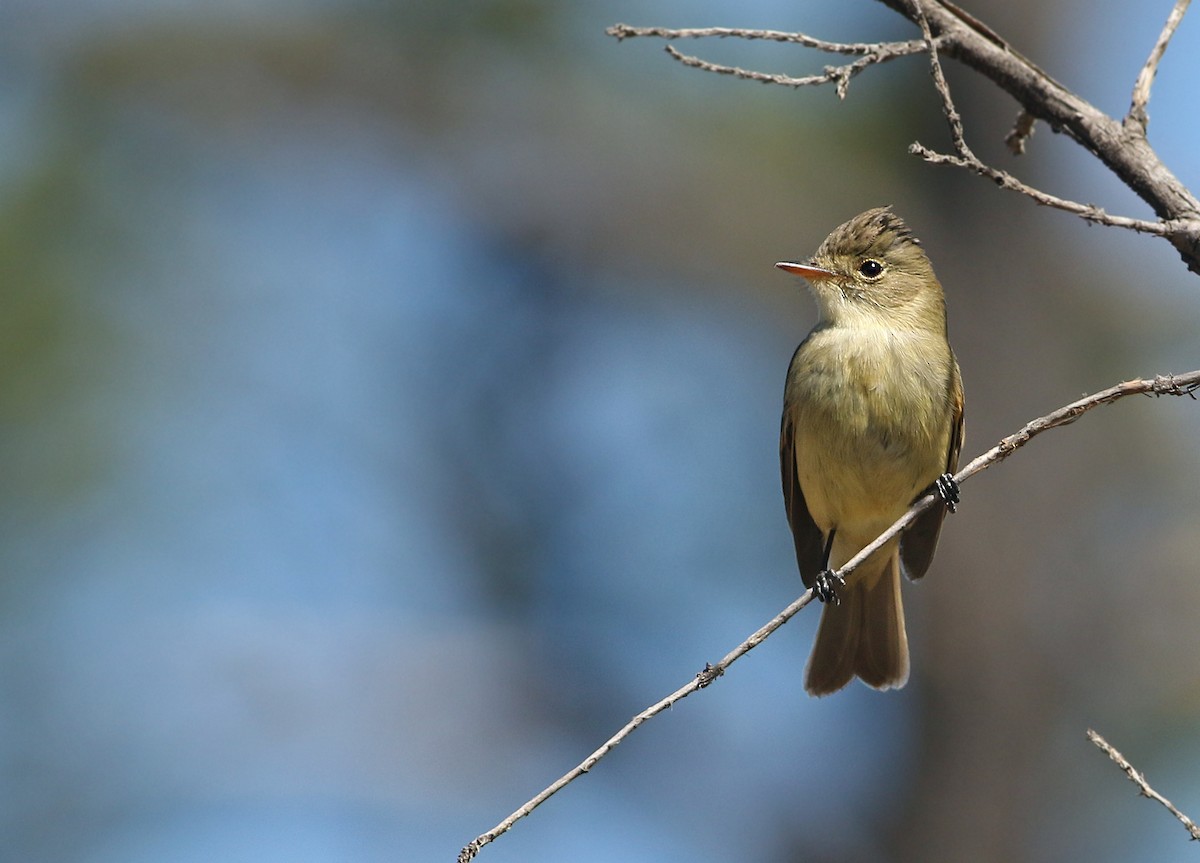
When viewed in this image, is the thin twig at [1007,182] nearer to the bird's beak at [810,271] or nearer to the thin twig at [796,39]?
the thin twig at [796,39]

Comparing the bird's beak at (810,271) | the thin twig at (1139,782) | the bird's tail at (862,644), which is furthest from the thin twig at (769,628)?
the bird's tail at (862,644)

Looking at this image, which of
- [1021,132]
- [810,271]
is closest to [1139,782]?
[1021,132]

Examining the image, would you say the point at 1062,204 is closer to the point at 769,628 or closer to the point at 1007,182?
the point at 1007,182

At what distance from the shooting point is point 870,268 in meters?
4.61

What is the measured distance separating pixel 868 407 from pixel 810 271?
491 mm

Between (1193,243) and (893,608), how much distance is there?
2784 millimetres

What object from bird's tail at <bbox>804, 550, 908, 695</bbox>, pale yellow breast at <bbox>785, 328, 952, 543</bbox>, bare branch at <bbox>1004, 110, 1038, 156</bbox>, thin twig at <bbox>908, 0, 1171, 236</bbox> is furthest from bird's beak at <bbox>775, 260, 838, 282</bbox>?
thin twig at <bbox>908, 0, 1171, 236</bbox>

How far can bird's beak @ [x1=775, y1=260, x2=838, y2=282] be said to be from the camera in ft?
14.4

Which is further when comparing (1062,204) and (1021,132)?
(1021,132)

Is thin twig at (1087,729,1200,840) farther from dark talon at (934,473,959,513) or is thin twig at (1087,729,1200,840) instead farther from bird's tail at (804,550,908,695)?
bird's tail at (804,550,908,695)

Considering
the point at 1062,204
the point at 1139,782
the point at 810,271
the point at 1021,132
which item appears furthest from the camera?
the point at 810,271

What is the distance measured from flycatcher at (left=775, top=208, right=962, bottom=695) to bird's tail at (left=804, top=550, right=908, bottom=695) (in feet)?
0.05

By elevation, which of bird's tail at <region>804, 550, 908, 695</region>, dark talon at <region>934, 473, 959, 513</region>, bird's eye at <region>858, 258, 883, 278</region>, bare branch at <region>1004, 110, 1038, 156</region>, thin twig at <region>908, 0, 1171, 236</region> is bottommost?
thin twig at <region>908, 0, 1171, 236</region>

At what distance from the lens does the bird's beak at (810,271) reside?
173 inches
